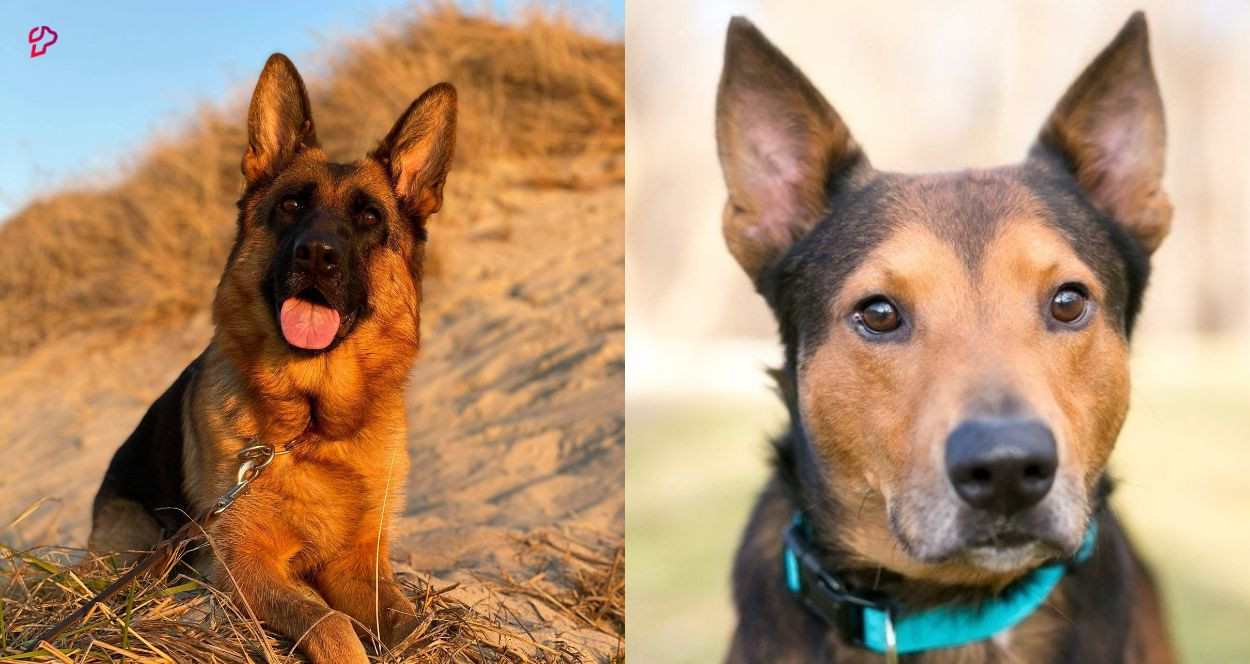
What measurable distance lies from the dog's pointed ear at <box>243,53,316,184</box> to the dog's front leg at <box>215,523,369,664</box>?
1.08m

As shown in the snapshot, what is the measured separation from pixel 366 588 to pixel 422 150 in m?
1.37

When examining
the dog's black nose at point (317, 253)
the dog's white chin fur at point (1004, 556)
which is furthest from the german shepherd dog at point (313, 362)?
the dog's white chin fur at point (1004, 556)

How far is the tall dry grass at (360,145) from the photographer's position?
9219 mm

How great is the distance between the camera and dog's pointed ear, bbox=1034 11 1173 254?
2.82 m

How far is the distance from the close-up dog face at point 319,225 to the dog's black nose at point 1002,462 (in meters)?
1.78

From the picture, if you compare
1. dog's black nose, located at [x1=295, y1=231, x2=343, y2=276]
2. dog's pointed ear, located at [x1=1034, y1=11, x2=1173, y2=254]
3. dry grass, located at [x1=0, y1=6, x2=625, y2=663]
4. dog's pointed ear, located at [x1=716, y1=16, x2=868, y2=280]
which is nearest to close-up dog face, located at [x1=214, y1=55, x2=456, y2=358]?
dog's black nose, located at [x1=295, y1=231, x2=343, y2=276]

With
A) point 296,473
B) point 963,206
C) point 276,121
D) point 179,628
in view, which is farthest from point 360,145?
point 963,206

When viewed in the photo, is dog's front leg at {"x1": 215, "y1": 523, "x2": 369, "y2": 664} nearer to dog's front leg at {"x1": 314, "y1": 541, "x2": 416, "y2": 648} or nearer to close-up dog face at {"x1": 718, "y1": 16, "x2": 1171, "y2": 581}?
dog's front leg at {"x1": 314, "y1": 541, "x2": 416, "y2": 648}

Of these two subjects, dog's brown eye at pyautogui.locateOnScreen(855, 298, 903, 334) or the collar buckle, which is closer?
dog's brown eye at pyautogui.locateOnScreen(855, 298, 903, 334)

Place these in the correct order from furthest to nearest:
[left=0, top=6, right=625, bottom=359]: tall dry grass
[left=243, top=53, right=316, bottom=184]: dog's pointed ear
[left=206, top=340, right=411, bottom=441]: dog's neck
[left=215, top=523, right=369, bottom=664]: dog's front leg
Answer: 1. [left=0, top=6, right=625, bottom=359]: tall dry grass
2. [left=206, top=340, right=411, bottom=441]: dog's neck
3. [left=243, top=53, right=316, bottom=184]: dog's pointed ear
4. [left=215, top=523, right=369, bottom=664]: dog's front leg

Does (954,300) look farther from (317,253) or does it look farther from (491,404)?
(491,404)

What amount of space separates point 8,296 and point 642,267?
25.5ft

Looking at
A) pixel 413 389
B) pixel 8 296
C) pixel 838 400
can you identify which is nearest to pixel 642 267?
pixel 838 400

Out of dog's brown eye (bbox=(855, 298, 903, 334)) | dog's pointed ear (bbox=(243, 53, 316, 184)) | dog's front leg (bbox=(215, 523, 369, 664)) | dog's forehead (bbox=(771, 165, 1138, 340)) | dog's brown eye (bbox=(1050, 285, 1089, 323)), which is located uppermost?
dog's pointed ear (bbox=(243, 53, 316, 184))
